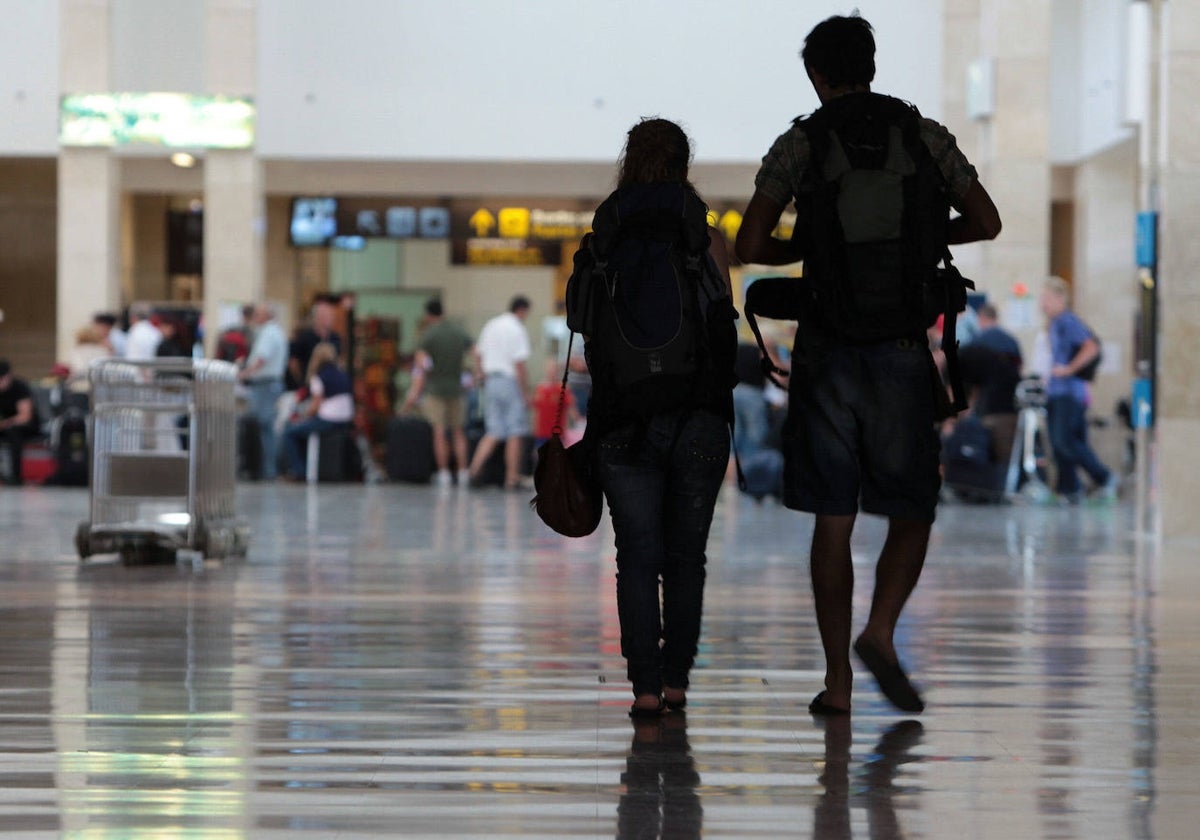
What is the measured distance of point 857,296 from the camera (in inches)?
189

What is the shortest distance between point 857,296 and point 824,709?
98 cm

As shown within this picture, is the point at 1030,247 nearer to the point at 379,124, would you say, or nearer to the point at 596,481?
the point at 379,124

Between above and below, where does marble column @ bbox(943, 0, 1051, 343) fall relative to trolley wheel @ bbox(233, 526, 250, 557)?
above

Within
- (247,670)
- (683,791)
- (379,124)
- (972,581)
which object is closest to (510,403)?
(379,124)

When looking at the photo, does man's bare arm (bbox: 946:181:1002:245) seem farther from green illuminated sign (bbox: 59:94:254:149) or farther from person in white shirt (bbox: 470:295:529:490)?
green illuminated sign (bbox: 59:94:254:149)

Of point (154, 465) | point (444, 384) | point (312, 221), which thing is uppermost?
point (312, 221)

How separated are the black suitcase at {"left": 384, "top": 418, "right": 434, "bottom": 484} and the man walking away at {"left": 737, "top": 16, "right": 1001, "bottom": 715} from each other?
47.5 ft

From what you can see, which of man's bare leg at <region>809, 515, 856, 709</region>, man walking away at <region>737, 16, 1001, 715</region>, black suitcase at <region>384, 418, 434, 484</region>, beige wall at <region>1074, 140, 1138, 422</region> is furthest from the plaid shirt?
beige wall at <region>1074, 140, 1138, 422</region>

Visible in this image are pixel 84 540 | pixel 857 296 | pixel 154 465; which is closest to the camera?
pixel 857 296

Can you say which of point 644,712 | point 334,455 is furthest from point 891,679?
point 334,455

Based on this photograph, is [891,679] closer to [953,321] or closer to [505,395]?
[953,321]

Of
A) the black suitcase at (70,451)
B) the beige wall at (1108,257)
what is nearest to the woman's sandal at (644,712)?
the black suitcase at (70,451)

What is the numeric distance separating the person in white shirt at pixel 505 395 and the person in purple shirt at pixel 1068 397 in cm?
471

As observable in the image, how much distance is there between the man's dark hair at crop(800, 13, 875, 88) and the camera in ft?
16.1
